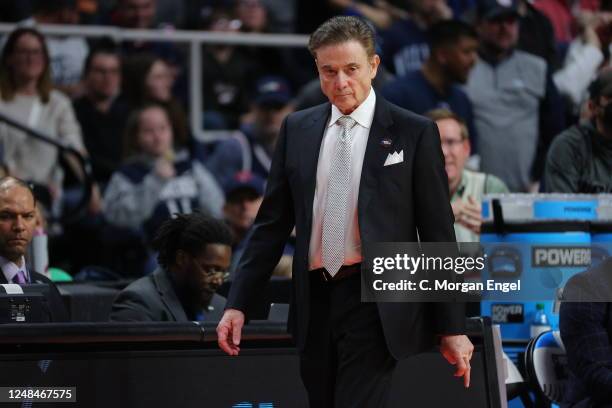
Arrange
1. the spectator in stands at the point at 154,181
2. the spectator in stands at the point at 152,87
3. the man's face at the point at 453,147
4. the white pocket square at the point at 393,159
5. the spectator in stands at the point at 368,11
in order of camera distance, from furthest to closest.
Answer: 1. the spectator in stands at the point at 368,11
2. the spectator in stands at the point at 152,87
3. the spectator in stands at the point at 154,181
4. the man's face at the point at 453,147
5. the white pocket square at the point at 393,159

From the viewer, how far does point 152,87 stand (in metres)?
10.5

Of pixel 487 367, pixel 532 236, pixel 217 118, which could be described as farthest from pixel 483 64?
pixel 487 367

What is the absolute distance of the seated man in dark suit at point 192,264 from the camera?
21.5 feet

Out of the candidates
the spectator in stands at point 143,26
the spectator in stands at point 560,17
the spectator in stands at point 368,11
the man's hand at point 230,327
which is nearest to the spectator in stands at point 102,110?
the spectator in stands at point 143,26

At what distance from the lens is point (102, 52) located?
10.3 meters

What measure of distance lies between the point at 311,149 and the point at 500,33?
19.9 feet

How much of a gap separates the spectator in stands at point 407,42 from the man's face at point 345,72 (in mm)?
6187

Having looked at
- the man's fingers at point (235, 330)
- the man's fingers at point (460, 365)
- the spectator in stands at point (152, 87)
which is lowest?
the man's fingers at point (460, 365)

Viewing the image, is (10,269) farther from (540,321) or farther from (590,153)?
(590,153)

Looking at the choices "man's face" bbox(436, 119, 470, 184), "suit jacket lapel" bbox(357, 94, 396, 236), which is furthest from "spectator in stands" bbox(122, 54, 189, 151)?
"suit jacket lapel" bbox(357, 94, 396, 236)

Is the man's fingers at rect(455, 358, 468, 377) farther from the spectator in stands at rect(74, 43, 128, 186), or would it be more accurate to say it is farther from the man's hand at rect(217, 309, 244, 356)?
the spectator in stands at rect(74, 43, 128, 186)

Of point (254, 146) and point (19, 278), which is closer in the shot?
point (19, 278)

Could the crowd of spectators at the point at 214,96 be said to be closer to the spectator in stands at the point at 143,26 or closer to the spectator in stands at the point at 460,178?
the spectator in stands at the point at 143,26

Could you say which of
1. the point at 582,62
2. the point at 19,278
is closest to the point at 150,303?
the point at 19,278
